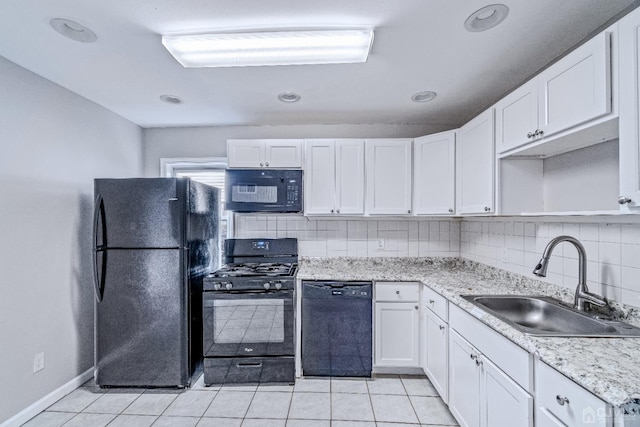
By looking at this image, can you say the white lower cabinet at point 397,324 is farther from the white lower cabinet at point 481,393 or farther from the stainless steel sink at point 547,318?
the stainless steel sink at point 547,318

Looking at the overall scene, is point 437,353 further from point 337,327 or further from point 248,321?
point 248,321

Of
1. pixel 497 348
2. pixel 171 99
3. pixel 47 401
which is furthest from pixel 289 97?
pixel 47 401

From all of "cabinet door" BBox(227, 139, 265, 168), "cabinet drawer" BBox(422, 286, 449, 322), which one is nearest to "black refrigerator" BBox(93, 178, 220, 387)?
"cabinet door" BBox(227, 139, 265, 168)

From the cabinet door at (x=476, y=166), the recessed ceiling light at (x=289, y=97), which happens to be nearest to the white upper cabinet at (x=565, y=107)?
the cabinet door at (x=476, y=166)

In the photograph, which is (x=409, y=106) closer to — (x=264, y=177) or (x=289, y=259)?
(x=264, y=177)

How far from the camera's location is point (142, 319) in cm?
227

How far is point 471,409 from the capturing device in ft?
5.39

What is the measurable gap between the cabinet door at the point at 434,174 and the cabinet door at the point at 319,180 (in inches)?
31.3

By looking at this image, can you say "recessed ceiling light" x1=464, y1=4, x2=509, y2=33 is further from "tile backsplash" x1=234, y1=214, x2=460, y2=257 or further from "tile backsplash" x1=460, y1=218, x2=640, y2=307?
"tile backsplash" x1=234, y1=214, x2=460, y2=257

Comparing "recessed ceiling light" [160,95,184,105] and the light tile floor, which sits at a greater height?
"recessed ceiling light" [160,95,184,105]

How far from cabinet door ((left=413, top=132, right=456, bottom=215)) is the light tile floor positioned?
1.50m

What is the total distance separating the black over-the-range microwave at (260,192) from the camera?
106 inches

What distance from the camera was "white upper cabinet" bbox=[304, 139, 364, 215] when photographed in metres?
2.76

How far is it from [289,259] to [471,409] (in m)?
1.92
